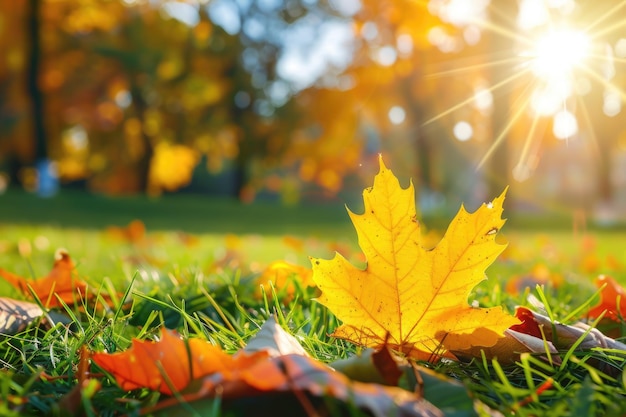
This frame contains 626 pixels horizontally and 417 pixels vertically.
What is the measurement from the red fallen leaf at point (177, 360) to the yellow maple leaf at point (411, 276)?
201 mm

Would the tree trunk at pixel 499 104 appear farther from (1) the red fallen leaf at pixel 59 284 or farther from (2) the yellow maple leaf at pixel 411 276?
(2) the yellow maple leaf at pixel 411 276

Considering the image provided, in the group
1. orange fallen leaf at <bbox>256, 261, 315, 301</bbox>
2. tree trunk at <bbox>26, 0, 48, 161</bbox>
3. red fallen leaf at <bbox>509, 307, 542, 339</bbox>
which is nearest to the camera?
red fallen leaf at <bbox>509, 307, 542, 339</bbox>

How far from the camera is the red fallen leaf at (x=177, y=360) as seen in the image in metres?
0.71

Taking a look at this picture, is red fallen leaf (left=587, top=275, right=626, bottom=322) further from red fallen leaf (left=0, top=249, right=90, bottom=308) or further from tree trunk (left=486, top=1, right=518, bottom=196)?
tree trunk (left=486, top=1, right=518, bottom=196)

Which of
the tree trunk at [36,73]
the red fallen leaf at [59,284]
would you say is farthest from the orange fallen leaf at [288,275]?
the tree trunk at [36,73]

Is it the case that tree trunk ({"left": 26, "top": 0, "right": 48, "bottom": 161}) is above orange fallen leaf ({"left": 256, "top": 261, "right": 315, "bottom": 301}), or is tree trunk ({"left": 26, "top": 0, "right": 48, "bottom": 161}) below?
above

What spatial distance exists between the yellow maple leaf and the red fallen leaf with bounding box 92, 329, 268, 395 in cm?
20

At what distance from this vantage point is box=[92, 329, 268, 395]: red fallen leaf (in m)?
0.71

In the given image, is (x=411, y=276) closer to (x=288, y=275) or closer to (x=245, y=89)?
(x=288, y=275)

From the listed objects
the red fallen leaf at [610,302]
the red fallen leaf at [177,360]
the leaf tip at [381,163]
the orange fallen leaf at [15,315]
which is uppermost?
the leaf tip at [381,163]

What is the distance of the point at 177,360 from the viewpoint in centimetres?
72

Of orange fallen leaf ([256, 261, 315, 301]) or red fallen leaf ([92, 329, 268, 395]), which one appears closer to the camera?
red fallen leaf ([92, 329, 268, 395])

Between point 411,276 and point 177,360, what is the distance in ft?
1.15

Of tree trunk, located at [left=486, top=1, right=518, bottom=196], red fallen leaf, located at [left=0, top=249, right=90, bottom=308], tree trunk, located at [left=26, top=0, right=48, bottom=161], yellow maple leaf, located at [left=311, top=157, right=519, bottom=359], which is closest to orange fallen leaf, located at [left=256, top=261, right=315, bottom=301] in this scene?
red fallen leaf, located at [left=0, top=249, right=90, bottom=308]
